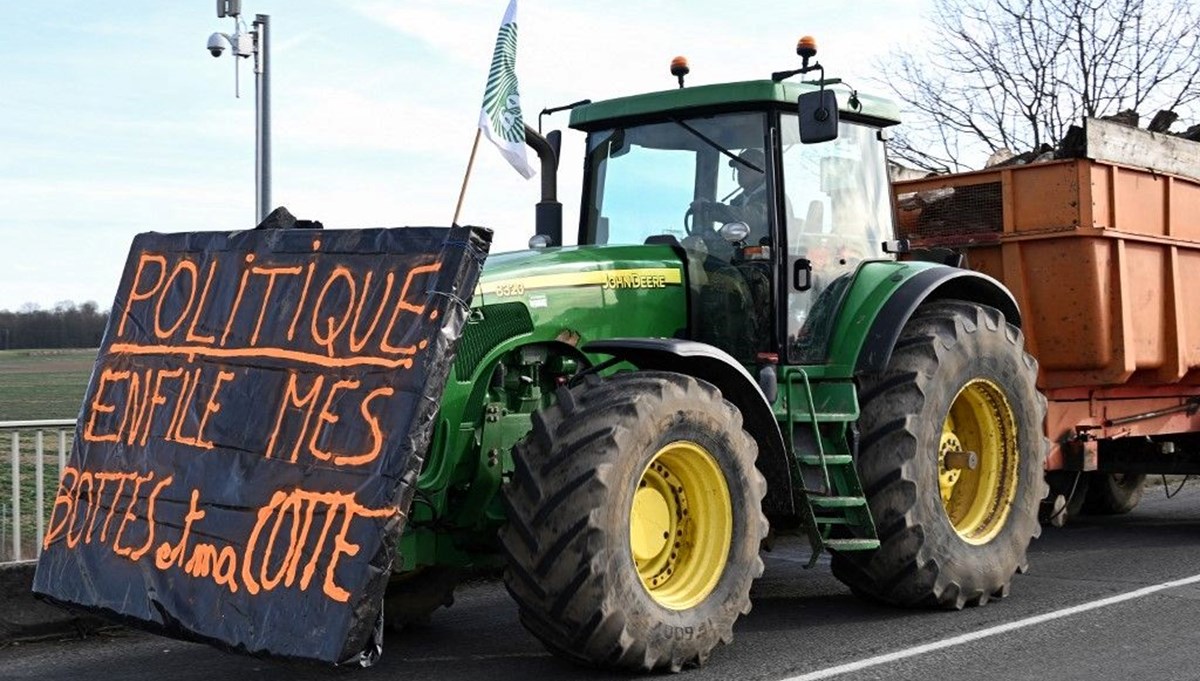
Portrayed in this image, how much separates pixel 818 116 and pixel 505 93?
1.49 m

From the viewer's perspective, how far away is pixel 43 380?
102ft

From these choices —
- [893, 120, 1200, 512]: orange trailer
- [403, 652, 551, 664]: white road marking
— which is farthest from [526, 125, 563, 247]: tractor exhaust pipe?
[893, 120, 1200, 512]: orange trailer

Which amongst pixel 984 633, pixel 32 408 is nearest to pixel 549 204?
pixel 984 633

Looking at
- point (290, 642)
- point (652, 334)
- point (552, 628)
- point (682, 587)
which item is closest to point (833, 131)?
point (652, 334)

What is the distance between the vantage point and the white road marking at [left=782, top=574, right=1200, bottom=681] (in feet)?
19.2

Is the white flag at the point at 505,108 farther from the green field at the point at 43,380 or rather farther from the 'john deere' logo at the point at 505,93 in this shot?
the green field at the point at 43,380

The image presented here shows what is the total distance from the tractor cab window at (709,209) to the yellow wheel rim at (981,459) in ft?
4.70

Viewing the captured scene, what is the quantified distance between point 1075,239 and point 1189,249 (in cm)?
143

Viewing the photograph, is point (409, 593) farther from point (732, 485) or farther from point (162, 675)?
point (732, 485)

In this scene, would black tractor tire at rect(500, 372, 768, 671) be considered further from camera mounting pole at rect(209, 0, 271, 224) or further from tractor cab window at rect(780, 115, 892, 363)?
camera mounting pole at rect(209, 0, 271, 224)

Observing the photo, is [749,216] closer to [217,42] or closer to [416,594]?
[416,594]

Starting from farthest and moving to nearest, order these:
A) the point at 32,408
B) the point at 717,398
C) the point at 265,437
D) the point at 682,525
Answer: the point at 32,408, the point at 682,525, the point at 717,398, the point at 265,437

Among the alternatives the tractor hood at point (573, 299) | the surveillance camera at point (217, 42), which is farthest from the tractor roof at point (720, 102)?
the surveillance camera at point (217, 42)

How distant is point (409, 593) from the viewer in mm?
6750
